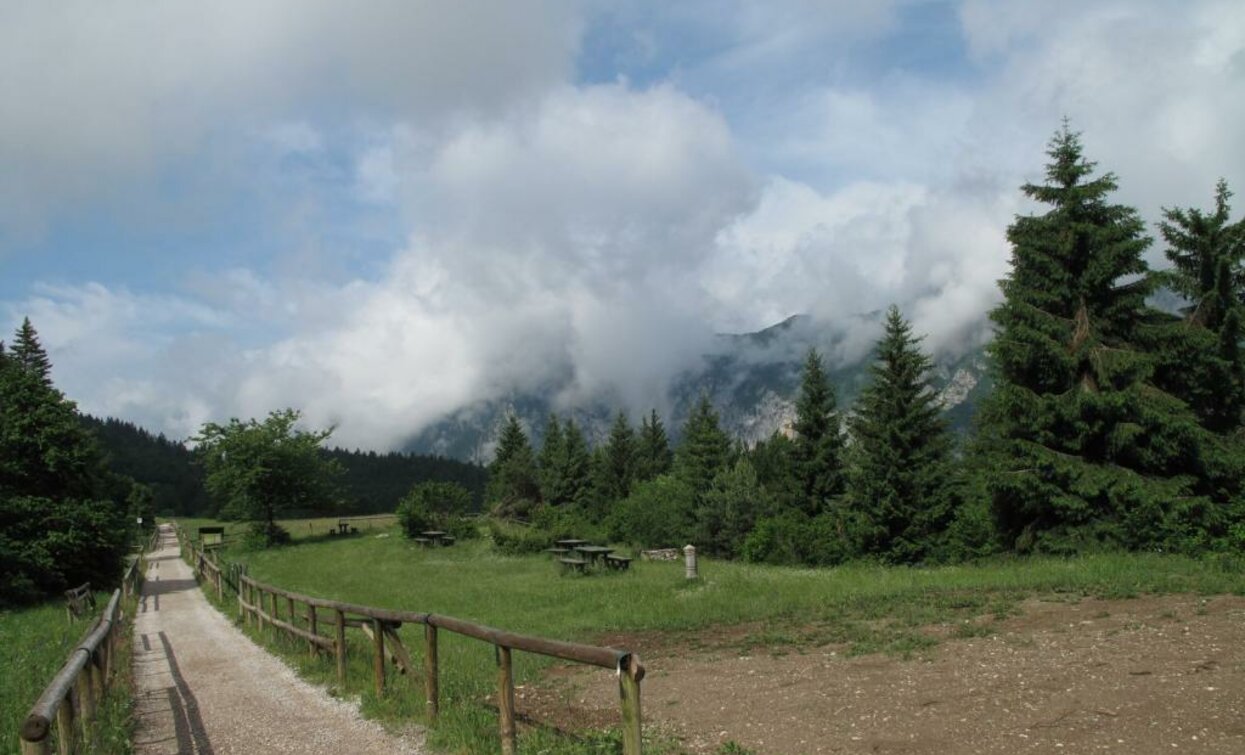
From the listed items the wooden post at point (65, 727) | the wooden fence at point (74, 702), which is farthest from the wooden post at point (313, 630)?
the wooden post at point (65, 727)

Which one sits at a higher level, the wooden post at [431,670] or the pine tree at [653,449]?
the pine tree at [653,449]

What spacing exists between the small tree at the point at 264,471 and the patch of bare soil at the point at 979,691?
50.6 meters

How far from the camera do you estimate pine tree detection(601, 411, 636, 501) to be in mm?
68375

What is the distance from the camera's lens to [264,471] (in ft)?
179

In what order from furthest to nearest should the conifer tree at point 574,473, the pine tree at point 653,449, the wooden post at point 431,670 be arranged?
the pine tree at point 653,449 < the conifer tree at point 574,473 < the wooden post at point 431,670

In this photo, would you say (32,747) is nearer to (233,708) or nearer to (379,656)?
(379,656)

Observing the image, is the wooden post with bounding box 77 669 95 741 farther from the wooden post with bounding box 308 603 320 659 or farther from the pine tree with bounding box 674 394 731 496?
the pine tree with bounding box 674 394 731 496

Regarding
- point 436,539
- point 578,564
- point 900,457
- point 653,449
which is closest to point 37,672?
point 578,564

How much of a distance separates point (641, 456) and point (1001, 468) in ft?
170

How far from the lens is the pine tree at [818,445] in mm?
43812

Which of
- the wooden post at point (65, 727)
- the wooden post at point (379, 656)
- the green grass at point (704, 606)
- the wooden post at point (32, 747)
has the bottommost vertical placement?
the green grass at point (704, 606)

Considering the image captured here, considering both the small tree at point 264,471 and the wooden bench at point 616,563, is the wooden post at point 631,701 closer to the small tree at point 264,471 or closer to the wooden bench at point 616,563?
the wooden bench at point 616,563

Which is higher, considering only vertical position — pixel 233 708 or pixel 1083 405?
pixel 1083 405

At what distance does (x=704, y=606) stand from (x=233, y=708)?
31.6ft
